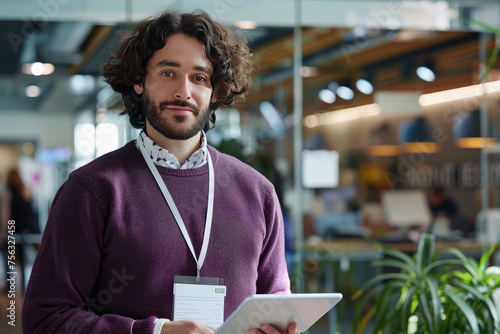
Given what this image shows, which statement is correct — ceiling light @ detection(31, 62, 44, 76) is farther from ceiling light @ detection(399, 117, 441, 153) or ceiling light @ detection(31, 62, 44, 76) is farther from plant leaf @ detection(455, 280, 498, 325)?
plant leaf @ detection(455, 280, 498, 325)

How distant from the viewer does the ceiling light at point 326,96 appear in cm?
459

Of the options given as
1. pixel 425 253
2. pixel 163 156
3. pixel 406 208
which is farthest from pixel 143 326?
pixel 406 208

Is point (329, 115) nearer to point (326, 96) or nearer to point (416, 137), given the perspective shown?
point (326, 96)

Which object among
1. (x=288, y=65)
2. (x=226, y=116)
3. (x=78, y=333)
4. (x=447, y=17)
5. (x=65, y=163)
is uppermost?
(x=447, y=17)

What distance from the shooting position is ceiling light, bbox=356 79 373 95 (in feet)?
15.3

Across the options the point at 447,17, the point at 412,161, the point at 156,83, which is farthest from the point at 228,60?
the point at 447,17

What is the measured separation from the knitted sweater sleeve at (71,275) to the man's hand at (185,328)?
41 mm

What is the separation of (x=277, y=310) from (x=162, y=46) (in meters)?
0.77

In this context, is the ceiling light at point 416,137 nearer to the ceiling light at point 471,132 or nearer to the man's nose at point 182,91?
the ceiling light at point 471,132

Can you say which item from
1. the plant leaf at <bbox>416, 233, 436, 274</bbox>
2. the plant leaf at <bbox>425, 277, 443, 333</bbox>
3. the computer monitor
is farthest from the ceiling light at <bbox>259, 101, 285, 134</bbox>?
the plant leaf at <bbox>425, 277, 443, 333</bbox>

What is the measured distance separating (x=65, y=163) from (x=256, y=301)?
10.1ft

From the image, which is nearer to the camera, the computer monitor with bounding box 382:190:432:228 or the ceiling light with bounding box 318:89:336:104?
the ceiling light with bounding box 318:89:336:104

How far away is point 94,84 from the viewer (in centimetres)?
435

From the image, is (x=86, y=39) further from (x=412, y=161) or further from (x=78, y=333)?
(x=78, y=333)
